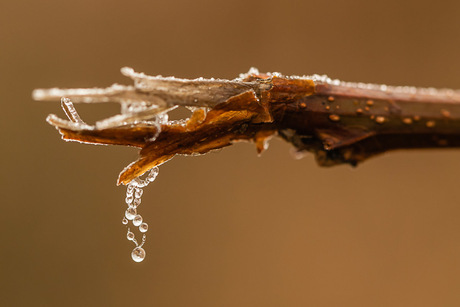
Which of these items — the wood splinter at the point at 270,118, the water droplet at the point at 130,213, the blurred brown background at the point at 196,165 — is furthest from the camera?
the blurred brown background at the point at 196,165

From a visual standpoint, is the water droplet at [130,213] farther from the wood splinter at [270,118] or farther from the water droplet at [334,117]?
the water droplet at [334,117]

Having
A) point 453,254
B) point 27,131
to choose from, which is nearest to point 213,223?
point 27,131

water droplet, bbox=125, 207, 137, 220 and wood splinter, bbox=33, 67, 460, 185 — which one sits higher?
wood splinter, bbox=33, 67, 460, 185

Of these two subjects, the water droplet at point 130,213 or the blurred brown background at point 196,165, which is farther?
the blurred brown background at point 196,165

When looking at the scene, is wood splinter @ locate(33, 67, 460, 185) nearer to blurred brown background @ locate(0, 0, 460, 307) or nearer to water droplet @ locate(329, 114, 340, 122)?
water droplet @ locate(329, 114, 340, 122)

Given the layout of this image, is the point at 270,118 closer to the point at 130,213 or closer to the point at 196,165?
the point at 130,213

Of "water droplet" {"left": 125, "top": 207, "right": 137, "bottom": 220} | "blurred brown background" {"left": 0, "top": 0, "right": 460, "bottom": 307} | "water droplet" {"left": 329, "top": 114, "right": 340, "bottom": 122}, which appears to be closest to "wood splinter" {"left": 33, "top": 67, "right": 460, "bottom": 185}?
"water droplet" {"left": 329, "top": 114, "right": 340, "bottom": 122}

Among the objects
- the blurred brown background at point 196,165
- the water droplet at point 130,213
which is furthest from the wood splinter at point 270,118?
the blurred brown background at point 196,165

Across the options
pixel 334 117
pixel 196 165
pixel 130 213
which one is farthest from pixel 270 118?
pixel 196 165
